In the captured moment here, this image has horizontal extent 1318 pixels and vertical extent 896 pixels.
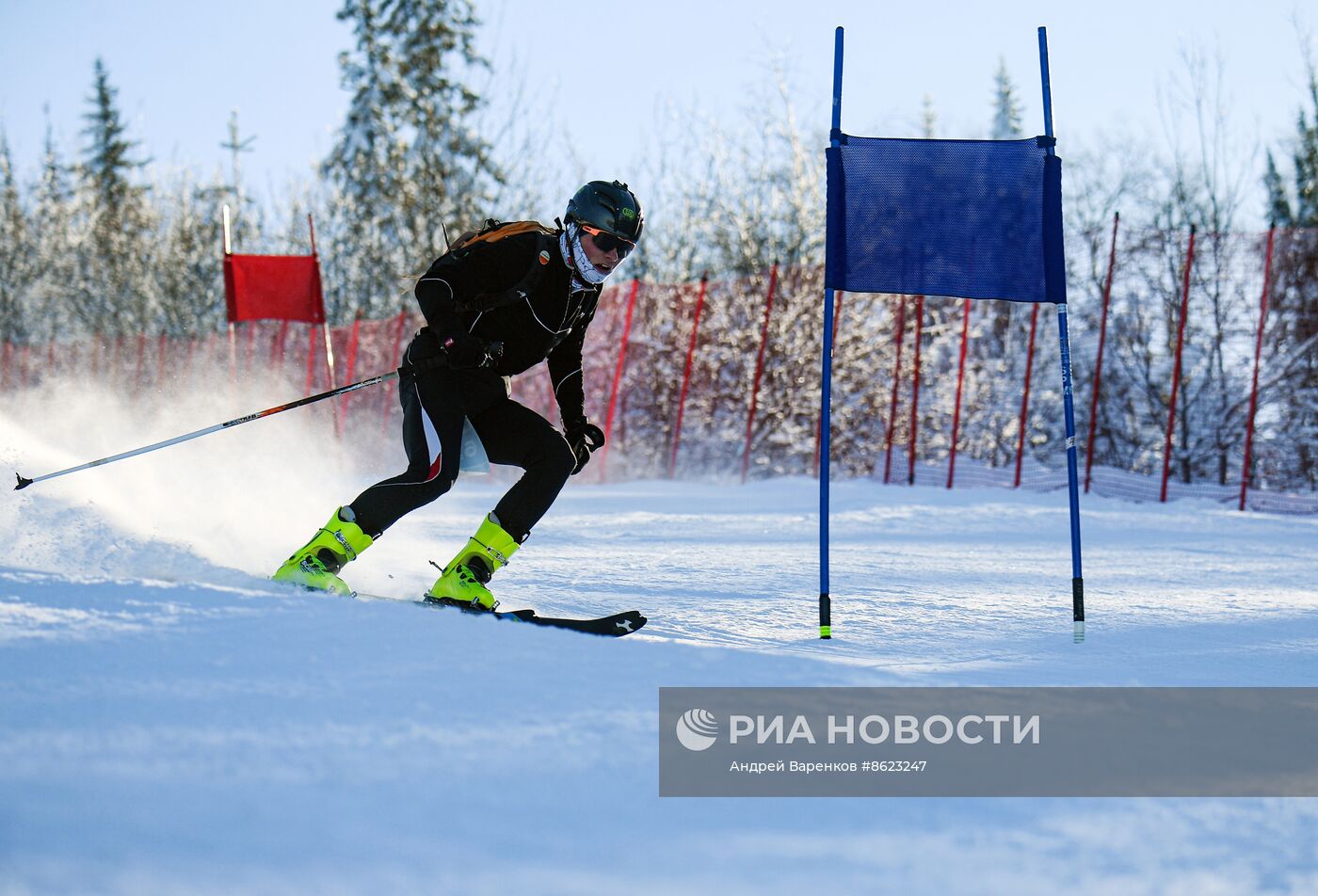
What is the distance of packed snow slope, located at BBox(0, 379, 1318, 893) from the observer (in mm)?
1970

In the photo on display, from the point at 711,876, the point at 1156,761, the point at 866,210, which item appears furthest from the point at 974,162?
the point at 711,876

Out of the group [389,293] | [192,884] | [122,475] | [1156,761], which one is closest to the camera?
[192,884]

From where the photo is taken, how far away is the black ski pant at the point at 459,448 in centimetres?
408

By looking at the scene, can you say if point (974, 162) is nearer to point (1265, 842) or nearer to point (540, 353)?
point (540, 353)

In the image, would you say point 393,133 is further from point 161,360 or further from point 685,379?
point 685,379

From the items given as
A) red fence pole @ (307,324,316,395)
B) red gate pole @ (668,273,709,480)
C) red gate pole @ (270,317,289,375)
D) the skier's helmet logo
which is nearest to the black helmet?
the skier's helmet logo

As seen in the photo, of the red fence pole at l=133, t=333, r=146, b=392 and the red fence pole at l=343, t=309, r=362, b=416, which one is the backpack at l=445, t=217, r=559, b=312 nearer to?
the red fence pole at l=343, t=309, r=362, b=416

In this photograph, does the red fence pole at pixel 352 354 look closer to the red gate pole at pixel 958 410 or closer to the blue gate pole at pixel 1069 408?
the red gate pole at pixel 958 410

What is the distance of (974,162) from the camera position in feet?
14.3

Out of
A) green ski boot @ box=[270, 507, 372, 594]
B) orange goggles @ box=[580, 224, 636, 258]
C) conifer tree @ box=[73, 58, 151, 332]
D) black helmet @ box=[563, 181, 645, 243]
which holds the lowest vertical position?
green ski boot @ box=[270, 507, 372, 594]

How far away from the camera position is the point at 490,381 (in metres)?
4.28

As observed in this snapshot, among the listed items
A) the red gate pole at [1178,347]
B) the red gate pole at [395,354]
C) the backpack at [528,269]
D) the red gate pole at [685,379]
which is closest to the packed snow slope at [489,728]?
the backpack at [528,269]

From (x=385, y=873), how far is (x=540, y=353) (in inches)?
105

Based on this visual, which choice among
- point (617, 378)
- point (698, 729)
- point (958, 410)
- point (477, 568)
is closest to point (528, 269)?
point (477, 568)
